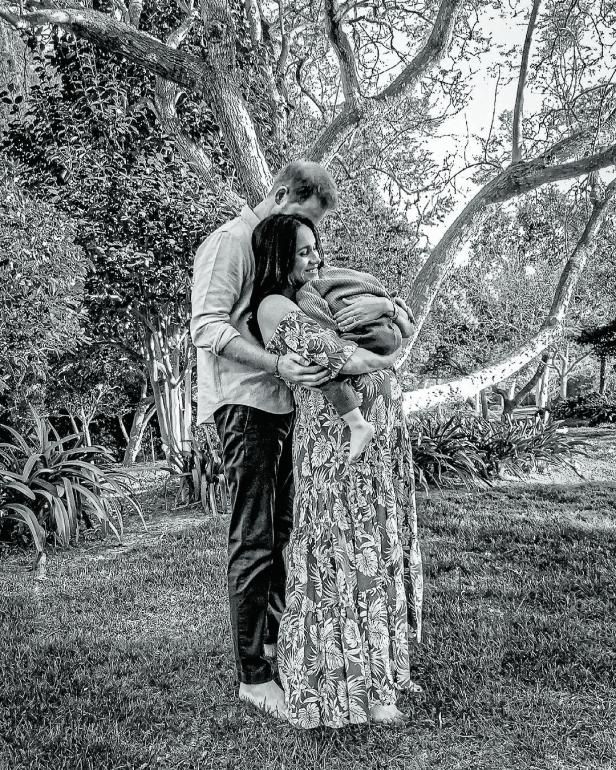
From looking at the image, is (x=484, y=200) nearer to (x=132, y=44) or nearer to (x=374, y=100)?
(x=374, y=100)

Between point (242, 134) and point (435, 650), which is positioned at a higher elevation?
point (242, 134)

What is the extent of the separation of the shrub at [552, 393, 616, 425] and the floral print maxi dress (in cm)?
1432

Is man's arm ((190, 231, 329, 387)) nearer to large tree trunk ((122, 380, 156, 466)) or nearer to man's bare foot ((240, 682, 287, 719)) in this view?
man's bare foot ((240, 682, 287, 719))

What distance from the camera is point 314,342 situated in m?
2.29

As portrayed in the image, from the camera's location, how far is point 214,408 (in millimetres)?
2582

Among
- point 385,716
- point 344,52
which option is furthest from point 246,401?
point 344,52

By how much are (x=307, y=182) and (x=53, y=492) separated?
381 centimetres

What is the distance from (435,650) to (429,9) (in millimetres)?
8288

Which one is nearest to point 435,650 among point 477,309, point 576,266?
point 576,266

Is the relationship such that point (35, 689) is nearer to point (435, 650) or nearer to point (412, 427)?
point (435, 650)

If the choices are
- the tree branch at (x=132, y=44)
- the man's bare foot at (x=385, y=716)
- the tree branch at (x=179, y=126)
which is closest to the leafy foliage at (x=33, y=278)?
the tree branch at (x=132, y=44)

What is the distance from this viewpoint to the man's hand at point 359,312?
7.73 feet

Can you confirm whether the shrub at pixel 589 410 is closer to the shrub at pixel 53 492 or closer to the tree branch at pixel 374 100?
the tree branch at pixel 374 100

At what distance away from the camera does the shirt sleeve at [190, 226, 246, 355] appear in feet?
8.11
